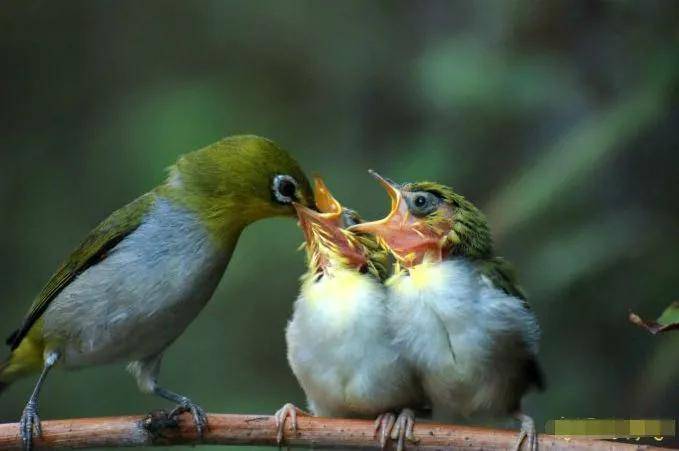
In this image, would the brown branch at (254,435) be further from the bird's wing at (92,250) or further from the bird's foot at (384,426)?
the bird's wing at (92,250)

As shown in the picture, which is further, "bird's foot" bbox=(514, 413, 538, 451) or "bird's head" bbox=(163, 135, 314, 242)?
"bird's head" bbox=(163, 135, 314, 242)

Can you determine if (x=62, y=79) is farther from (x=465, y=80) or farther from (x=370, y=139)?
(x=465, y=80)

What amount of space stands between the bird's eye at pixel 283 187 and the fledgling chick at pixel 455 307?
A: 0.12 meters

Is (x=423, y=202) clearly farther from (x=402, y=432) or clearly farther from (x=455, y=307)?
(x=402, y=432)

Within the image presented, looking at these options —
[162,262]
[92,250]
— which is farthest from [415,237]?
[92,250]

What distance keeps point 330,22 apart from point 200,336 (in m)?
0.61

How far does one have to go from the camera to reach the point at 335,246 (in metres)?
1.21

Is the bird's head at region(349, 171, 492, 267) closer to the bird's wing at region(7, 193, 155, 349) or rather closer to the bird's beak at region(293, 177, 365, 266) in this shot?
the bird's beak at region(293, 177, 365, 266)

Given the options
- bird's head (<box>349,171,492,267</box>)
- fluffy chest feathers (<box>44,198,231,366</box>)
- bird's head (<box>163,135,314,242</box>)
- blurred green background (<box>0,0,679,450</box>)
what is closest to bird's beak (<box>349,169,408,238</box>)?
bird's head (<box>349,171,492,267</box>)

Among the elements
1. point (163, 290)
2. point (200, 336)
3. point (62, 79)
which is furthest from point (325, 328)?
point (62, 79)

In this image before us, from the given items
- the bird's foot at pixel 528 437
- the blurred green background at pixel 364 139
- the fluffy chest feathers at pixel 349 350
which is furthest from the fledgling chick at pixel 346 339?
the blurred green background at pixel 364 139

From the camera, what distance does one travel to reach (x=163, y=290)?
1245 mm

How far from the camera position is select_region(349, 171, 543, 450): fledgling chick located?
1.13 metres

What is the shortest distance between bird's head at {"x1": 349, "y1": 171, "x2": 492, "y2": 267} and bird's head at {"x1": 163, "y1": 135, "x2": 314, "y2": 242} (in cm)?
12
